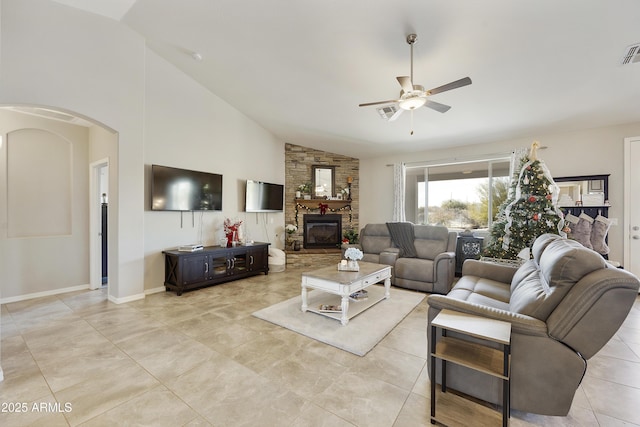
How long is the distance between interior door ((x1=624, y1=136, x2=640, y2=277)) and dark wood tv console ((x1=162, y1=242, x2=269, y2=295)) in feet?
20.1

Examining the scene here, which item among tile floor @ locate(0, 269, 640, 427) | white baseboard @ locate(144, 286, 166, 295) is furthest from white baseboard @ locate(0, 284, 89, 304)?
white baseboard @ locate(144, 286, 166, 295)

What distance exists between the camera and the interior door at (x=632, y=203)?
433cm

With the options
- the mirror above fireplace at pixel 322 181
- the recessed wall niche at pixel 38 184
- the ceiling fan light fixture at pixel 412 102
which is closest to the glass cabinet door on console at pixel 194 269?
the recessed wall niche at pixel 38 184

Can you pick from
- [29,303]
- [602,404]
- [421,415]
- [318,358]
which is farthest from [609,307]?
[29,303]

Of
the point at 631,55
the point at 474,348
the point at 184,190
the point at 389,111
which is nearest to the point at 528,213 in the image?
the point at 631,55

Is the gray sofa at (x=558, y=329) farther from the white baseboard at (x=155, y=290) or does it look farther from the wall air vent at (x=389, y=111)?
the white baseboard at (x=155, y=290)

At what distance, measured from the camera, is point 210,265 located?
14.7 feet

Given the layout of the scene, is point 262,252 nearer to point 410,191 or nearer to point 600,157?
point 410,191

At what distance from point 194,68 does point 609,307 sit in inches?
209

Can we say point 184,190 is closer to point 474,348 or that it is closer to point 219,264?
point 219,264

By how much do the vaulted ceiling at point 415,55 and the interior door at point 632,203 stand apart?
53 cm

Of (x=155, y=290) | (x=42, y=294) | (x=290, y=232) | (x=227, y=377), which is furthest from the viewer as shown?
(x=290, y=232)

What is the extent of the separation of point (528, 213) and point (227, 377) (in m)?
4.46

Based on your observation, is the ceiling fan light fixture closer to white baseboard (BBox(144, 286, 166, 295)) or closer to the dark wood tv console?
the dark wood tv console
